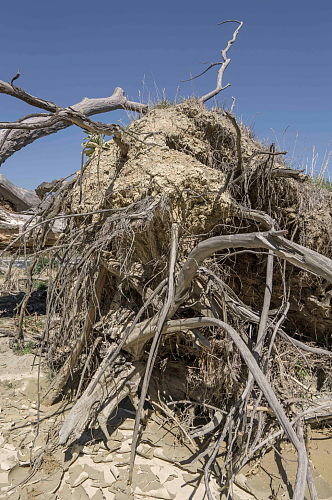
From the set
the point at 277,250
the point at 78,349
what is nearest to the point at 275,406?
the point at 277,250

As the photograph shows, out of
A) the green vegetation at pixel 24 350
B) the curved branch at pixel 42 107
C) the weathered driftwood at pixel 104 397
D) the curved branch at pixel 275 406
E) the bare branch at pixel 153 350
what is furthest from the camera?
the green vegetation at pixel 24 350

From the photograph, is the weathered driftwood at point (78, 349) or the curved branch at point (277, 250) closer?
the curved branch at point (277, 250)

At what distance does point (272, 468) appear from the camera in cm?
356

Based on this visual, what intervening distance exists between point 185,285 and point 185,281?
0.05 m

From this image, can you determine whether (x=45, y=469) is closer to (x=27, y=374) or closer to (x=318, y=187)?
(x=27, y=374)

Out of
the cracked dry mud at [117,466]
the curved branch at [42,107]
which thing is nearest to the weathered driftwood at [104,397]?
the cracked dry mud at [117,466]

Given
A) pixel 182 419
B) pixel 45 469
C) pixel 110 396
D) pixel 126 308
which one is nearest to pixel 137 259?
pixel 126 308

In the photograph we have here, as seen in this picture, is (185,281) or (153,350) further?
(185,281)

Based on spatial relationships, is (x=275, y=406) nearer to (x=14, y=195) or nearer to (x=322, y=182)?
(x=322, y=182)

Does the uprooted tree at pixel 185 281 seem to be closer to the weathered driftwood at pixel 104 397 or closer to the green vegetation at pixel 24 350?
the weathered driftwood at pixel 104 397

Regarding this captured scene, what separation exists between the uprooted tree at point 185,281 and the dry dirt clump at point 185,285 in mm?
18

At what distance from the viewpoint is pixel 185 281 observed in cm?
282

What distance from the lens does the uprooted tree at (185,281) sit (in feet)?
10.9

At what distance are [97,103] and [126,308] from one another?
22.1 ft
